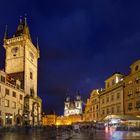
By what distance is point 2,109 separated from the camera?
72.6 metres

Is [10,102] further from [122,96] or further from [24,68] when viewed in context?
[122,96]

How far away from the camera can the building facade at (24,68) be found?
90.1 metres

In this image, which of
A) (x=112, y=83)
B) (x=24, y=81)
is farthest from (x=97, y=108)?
(x=24, y=81)

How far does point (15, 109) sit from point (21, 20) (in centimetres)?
4032

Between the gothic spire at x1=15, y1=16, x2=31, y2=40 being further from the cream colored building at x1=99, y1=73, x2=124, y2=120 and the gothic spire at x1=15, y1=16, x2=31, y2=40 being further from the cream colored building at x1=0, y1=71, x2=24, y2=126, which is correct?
the cream colored building at x1=99, y1=73, x2=124, y2=120

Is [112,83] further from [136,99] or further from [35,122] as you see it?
[35,122]

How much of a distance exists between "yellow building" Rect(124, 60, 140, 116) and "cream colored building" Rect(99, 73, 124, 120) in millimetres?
3256

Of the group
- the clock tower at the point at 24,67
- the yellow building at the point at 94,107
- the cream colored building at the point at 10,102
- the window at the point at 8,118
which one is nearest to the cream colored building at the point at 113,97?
the yellow building at the point at 94,107

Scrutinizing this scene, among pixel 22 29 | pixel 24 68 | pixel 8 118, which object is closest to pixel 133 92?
pixel 8 118

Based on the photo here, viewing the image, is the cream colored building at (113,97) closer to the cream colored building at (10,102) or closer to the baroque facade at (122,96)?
the baroque facade at (122,96)

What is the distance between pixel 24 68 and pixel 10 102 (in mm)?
17152

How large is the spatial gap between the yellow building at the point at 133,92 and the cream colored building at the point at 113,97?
3.26 m

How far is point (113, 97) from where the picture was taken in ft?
299

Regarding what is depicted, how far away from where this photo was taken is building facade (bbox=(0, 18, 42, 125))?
9006 cm
